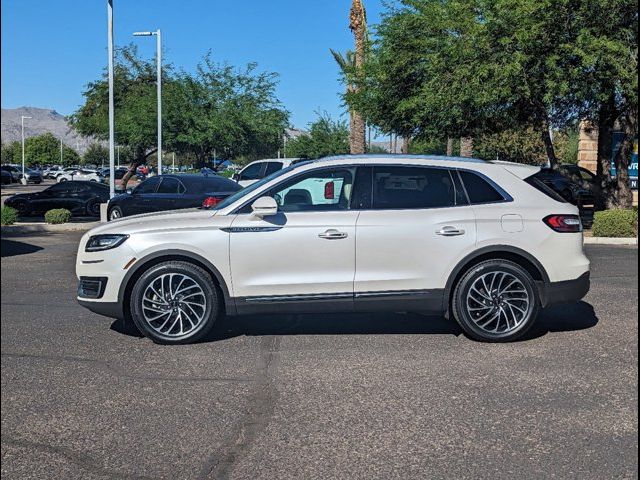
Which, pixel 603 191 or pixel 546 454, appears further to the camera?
pixel 603 191

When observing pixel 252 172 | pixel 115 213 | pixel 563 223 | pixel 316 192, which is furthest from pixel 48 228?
pixel 563 223

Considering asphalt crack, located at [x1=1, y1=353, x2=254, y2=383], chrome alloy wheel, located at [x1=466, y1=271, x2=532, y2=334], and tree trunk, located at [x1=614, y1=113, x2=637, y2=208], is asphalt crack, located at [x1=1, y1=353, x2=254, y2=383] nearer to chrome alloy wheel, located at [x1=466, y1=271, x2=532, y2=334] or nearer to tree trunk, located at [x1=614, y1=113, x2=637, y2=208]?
chrome alloy wheel, located at [x1=466, y1=271, x2=532, y2=334]

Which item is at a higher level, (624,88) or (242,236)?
(624,88)

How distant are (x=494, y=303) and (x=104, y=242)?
358 cm

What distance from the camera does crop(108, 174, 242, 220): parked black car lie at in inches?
723

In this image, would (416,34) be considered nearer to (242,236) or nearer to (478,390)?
(242,236)

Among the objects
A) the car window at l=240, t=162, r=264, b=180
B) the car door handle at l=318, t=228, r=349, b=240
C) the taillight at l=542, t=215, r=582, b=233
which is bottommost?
the car door handle at l=318, t=228, r=349, b=240

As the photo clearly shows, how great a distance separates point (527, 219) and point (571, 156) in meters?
48.1

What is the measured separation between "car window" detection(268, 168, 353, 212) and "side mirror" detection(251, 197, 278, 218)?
334mm

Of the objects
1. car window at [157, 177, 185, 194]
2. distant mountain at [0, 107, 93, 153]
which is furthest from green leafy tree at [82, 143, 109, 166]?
distant mountain at [0, 107, 93, 153]

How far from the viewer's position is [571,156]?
170 feet

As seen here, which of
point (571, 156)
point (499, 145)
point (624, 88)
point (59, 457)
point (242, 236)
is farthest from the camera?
point (571, 156)

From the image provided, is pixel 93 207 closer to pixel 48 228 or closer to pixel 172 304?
pixel 48 228

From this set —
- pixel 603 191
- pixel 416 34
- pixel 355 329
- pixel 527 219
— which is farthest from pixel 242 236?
pixel 603 191
